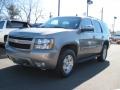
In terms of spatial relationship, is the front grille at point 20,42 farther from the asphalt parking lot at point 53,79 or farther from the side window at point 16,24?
the side window at point 16,24

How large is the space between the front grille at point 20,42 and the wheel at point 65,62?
0.99 m

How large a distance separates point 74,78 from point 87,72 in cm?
122

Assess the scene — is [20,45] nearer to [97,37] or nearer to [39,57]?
[39,57]

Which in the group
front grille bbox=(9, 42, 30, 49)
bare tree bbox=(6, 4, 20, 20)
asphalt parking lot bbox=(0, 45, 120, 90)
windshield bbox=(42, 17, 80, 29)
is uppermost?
bare tree bbox=(6, 4, 20, 20)

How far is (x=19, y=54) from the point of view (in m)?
7.43

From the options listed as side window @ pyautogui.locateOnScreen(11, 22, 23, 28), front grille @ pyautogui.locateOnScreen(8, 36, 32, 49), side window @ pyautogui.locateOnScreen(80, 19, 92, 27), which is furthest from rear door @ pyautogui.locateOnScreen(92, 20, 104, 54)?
side window @ pyautogui.locateOnScreen(11, 22, 23, 28)

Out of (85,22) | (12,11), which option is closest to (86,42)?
(85,22)

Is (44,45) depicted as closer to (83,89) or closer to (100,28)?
(83,89)

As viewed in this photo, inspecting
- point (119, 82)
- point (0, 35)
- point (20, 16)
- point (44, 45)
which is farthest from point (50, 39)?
point (20, 16)

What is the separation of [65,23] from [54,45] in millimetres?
1874

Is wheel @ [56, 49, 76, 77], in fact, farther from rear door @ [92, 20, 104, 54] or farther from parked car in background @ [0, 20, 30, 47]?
parked car in background @ [0, 20, 30, 47]

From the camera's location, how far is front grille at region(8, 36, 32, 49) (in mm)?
7340

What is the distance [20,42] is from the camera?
7520 mm

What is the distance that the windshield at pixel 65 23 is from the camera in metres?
8.80
